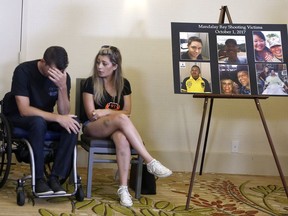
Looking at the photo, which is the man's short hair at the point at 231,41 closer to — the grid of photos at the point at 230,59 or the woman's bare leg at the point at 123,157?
the grid of photos at the point at 230,59

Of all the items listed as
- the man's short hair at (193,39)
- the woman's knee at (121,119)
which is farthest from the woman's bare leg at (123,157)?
the man's short hair at (193,39)

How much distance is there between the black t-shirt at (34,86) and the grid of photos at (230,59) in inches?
34.9

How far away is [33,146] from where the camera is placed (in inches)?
89.4

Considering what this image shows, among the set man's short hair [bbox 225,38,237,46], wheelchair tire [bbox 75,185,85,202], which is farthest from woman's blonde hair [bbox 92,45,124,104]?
man's short hair [bbox 225,38,237,46]

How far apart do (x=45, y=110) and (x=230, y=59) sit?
139cm

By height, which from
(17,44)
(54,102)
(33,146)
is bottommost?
(33,146)

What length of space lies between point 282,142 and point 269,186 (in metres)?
0.59

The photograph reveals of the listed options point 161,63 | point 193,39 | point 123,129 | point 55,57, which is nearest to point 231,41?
point 193,39

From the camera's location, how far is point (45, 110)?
102 inches

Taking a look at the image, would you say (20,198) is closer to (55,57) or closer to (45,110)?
(45,110)

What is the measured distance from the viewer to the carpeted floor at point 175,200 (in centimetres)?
226

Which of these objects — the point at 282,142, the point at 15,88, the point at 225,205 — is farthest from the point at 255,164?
the point at 15,88

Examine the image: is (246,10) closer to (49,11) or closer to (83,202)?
(49,11)

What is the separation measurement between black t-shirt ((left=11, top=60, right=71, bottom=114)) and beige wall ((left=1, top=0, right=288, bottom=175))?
0.90 meters
